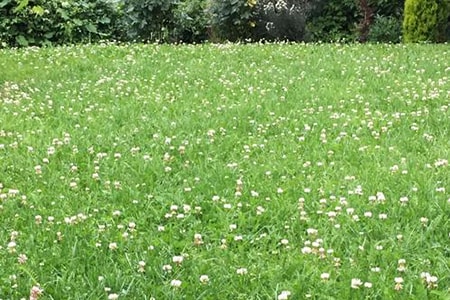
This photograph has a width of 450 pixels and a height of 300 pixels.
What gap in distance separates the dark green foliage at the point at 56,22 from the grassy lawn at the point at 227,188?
525 centimetres

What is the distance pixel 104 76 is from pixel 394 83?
150 inches

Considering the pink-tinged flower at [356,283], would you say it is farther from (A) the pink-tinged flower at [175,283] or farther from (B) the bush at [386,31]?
(B) the bush at [386,31]

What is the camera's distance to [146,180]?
4.44 metres

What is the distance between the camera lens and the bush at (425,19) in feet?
39.0

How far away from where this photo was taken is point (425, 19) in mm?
12023

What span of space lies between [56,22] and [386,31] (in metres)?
7.03

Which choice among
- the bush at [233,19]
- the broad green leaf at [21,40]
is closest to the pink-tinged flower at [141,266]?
the broad green leaf at [21,40]

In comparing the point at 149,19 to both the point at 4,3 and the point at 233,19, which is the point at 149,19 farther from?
the point at 4,3

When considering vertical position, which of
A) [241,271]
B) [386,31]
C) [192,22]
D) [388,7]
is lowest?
[241,271]

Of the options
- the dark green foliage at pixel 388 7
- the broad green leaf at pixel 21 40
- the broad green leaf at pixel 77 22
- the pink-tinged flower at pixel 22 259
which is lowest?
the pink-tinged flower at pixel 22 259

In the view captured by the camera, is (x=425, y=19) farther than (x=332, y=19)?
No

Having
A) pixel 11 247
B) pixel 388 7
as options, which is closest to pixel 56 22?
pixel 388 7

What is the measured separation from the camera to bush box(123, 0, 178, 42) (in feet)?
43.5

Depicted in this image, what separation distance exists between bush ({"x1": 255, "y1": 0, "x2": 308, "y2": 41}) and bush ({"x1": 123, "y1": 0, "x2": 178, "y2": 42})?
1967 millimetres
